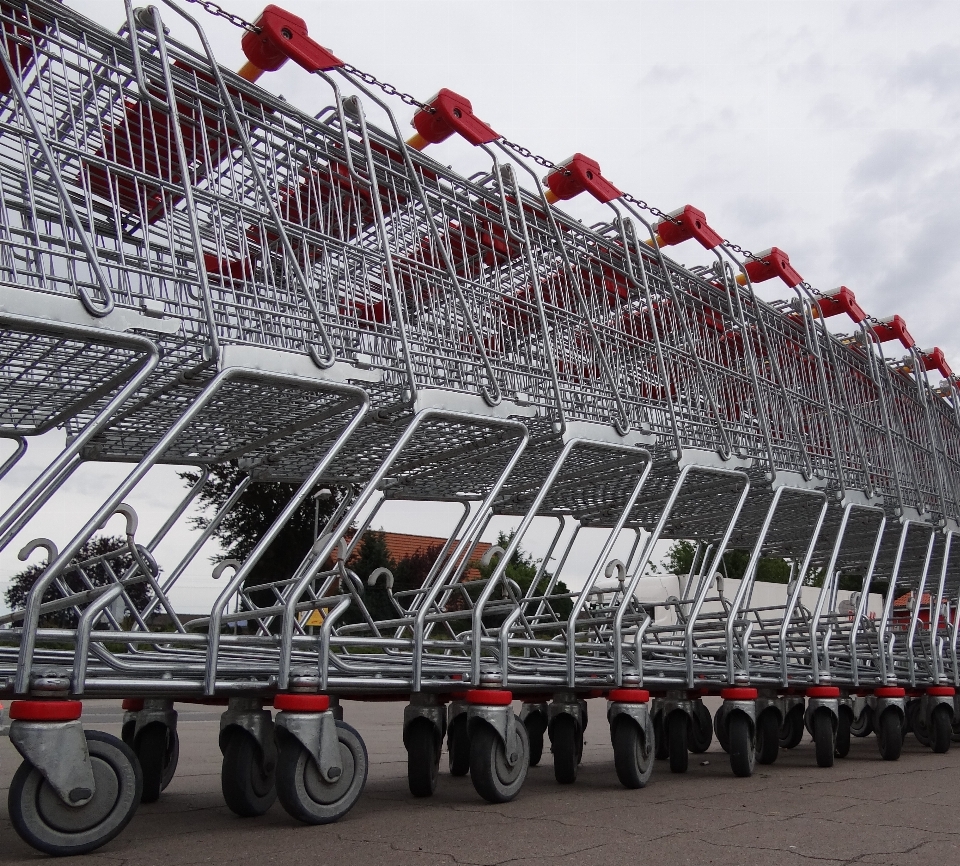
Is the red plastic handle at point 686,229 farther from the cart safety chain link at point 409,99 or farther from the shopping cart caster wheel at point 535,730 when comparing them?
the shopping cart caster wheel at point 535,730

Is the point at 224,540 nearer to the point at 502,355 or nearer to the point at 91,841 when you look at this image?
the point at 502,355

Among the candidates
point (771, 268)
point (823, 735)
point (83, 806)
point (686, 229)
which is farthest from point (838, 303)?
point (83, 806)

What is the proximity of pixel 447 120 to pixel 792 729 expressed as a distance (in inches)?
232

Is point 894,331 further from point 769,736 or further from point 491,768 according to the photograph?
point 491,768

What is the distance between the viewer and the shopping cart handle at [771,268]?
832cm

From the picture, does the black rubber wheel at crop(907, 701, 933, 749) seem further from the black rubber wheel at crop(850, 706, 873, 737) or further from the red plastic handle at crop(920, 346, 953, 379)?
the red plastic handle at crop(920, 346, 953, 379)

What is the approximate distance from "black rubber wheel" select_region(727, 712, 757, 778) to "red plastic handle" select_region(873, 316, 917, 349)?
462 cm

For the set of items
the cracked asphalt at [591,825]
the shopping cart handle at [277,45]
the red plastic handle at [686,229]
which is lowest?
the cracked asphalt at [591,825]

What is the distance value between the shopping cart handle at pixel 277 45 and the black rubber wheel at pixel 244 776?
3.25 metres

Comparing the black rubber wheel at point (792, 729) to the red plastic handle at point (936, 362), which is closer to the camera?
the black rubber wheel at point (792, 729)

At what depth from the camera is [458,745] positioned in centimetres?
654

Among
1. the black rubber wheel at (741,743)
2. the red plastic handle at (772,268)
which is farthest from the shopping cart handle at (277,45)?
the black rubber wheel at (741,743)

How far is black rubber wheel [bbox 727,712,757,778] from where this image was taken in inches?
260

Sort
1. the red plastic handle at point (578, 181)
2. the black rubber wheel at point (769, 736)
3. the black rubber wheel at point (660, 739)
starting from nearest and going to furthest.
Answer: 1. the red plastic handle at point (578, 181)
2. the black rubber wheel at point (769, 736)
3. the black rubber wheel at point (660, 739)
